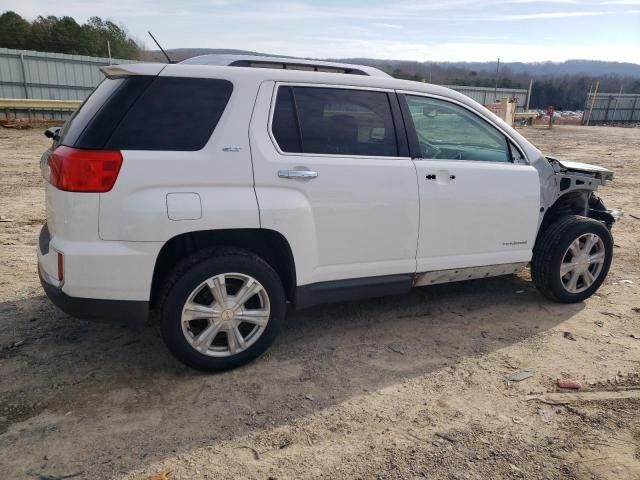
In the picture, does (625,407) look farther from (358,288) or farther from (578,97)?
(578,97)

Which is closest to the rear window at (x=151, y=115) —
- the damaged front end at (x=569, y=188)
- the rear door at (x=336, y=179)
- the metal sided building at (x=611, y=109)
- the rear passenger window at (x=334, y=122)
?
the rear door at (x=336, y=179)

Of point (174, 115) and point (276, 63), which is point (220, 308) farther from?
point (276, 63)

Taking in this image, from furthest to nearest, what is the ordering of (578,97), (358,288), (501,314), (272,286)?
1. (578,97)
2. (501,314)
3. (358,288)
4. (272,286)

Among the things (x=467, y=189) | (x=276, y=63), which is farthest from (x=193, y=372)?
(x=467, y=189)

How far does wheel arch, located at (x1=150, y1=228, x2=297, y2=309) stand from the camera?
3258mm

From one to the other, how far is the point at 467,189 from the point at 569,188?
1260mm

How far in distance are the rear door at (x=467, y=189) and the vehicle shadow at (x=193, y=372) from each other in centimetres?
57

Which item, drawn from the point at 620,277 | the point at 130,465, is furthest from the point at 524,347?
the point at 130,465

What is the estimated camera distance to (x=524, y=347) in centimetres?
391

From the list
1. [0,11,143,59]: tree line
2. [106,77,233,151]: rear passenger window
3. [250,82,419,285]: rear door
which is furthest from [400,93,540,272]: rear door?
[0,11,143,59]: tree line

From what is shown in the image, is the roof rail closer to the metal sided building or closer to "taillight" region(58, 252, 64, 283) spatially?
"taillight" region(58, 252, 64, 283)

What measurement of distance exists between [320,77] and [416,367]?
2.08 meters

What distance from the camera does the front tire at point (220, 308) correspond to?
315 cm

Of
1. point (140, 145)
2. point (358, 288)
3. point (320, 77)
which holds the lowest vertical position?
point (358, 288)
